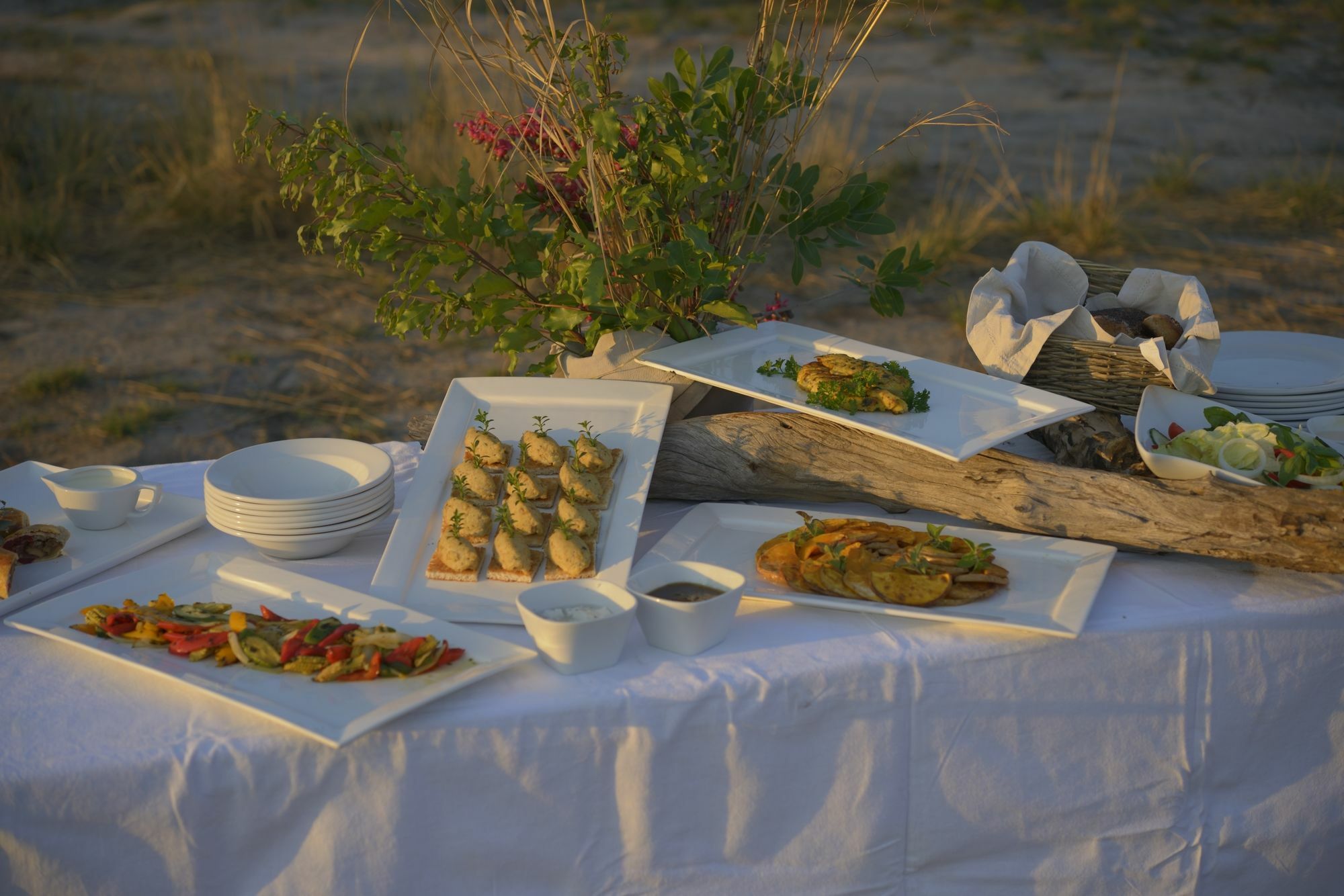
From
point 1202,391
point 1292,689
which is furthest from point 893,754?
point 1202,391

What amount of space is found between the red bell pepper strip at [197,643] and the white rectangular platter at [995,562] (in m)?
0.59

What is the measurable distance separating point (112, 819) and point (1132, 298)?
1.99 meters

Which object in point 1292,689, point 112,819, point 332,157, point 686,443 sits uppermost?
point 332,157

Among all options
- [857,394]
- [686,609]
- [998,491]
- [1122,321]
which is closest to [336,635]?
[686,609]

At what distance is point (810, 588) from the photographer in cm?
172

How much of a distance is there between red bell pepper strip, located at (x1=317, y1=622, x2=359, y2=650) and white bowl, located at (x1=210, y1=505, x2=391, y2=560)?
0.93ft

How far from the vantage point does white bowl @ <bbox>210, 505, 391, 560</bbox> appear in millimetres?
1827

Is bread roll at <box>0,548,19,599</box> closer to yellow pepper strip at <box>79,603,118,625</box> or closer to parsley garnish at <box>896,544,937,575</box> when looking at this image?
yellow pepper strip at <box>79,603,118,625</box>

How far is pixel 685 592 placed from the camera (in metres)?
1.65

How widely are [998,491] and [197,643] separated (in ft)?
3.88

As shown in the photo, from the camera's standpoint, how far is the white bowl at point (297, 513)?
1.81m

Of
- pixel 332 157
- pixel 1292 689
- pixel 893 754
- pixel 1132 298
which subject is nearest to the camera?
pixel 893 754

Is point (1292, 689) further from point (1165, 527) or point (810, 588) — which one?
point (810, 588)

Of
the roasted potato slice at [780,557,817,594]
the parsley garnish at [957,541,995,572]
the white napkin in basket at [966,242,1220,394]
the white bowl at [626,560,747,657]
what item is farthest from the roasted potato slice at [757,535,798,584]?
the white napkin in basket at [966,242,1220,394]
